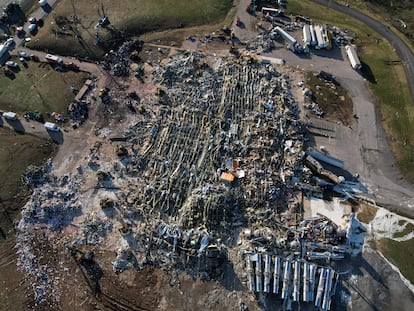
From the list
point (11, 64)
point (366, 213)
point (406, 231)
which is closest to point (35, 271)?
point (11, 64)

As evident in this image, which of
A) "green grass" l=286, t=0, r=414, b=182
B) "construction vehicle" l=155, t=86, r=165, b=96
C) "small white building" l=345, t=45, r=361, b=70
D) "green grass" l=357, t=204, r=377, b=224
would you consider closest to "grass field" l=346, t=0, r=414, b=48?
"green grass" l=286, t=0, r=414, b=182

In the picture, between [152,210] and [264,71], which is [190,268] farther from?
[264,71]

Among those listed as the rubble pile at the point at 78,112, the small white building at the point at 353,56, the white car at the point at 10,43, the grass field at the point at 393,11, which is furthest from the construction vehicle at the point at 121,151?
the grass field at the point at 393,11

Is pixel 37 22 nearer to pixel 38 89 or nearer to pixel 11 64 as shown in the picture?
pixel 11 64

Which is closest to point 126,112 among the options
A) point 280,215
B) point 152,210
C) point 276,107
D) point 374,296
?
point 152,210

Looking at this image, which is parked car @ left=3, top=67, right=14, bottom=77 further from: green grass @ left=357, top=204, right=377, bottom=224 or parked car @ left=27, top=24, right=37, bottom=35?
green grass @ left=357, top=204, right=377, bottom=224

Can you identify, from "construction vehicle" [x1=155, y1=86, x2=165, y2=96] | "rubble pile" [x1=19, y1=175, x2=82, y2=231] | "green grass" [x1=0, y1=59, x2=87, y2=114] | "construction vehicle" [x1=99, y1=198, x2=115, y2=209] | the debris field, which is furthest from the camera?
"green grass" [x1=0, y1=59, x2=87, y2=114]
